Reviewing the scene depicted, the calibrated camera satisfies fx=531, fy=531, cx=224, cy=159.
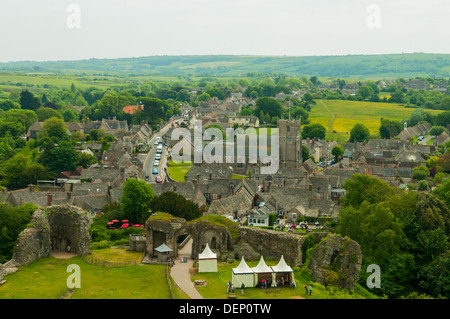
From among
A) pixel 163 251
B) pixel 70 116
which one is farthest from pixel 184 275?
pixel 70 116

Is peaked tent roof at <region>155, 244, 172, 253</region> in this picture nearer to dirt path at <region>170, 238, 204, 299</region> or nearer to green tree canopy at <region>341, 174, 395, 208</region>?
dirt path at <region>170, 238, 204, 299</region>

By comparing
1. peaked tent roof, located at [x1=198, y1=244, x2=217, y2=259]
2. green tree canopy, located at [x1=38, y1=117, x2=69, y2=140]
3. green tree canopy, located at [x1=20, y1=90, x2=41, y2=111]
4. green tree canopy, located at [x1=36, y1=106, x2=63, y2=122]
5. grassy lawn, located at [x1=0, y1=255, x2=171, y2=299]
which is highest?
green tree canopy, located at [x1=20, y1=90, x2=41, y2=111]

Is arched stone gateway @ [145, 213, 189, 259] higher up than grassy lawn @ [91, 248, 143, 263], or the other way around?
arched stone gateway @ [145, 213, 189, 259]

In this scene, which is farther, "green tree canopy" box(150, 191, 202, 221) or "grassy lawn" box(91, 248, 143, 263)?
"green tree canopy" box(150, 191, 202, 221)

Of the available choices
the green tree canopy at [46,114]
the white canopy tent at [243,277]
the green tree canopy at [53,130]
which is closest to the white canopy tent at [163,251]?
the white canopy tent at [243,277]

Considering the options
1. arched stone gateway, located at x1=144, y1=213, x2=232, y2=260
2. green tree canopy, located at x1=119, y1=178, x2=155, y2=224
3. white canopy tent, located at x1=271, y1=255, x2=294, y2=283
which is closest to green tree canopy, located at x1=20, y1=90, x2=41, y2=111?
green tree canopy, located at x1=119, y1=178, x2=155, y2=224

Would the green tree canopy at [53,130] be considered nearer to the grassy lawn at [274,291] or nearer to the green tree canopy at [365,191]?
the green tree canopy at [365,191]
